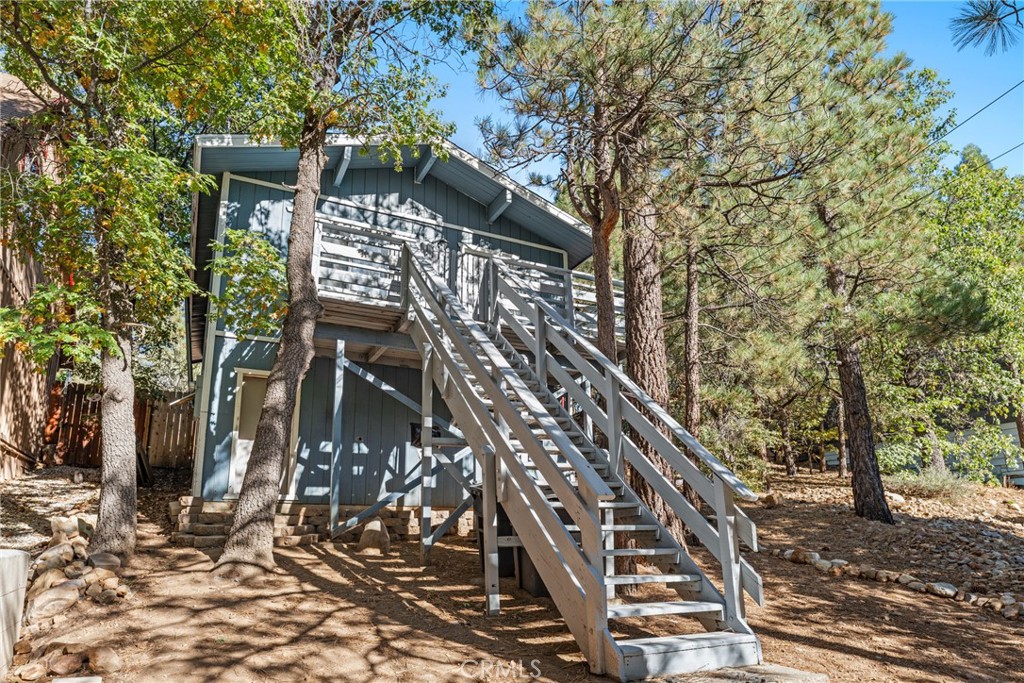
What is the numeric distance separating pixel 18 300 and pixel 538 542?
38.0 ft

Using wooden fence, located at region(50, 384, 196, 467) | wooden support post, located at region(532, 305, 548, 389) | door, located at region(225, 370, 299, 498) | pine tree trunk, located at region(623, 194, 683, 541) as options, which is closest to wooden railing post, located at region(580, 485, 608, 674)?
pine tree trunk, located at region(623, 194, 683, 541)

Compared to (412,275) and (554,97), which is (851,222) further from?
(412,275)

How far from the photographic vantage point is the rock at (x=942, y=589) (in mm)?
6906

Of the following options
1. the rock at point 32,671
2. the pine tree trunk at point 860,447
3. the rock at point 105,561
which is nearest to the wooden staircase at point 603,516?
the rock at point 32,671

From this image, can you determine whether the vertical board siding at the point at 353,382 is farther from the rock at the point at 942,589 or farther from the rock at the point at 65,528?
the rock at the point at 942,589

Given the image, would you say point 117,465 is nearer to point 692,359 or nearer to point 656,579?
point 656,579

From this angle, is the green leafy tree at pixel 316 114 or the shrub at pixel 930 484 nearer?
the green leafy tree at pixel 316 114

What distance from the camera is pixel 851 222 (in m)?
10.0

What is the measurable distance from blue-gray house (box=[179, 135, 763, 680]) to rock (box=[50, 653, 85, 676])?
9.48 feet

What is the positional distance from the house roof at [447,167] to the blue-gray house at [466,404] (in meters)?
0.04

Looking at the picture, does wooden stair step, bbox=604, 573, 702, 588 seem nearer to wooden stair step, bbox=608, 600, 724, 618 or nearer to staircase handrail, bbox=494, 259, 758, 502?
wooden stair step, bbox=608, 600, 724, 618

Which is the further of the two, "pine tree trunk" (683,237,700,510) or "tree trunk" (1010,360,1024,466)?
Result: "tree trunk" (1010,360,1024,466)

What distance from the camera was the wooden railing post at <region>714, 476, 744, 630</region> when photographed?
4625mm

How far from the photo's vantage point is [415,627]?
5.11 metres
